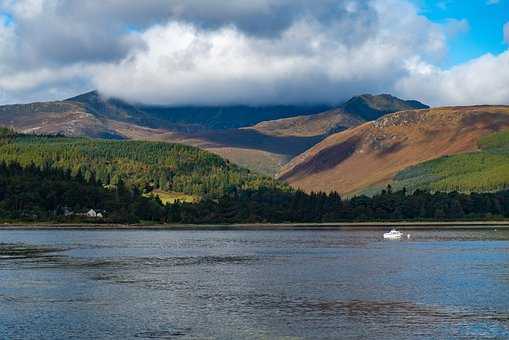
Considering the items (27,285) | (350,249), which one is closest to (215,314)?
(27,285)

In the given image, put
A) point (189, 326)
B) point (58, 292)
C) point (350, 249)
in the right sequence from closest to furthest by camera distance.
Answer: point (189, 326) < point (58, 292) < point (350, 249)

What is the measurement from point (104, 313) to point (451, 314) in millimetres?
30736

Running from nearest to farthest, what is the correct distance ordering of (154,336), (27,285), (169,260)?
(154,336) < (27,285) < (169,260)

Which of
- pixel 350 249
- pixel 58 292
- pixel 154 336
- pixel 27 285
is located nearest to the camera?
pixel 154 336

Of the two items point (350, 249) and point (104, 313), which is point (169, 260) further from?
point (104, 313)

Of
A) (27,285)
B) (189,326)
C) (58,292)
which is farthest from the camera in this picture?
(27,285)

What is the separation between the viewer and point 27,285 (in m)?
90.9

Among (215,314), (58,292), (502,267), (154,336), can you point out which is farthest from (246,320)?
(502,267)

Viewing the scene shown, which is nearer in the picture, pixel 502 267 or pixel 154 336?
pixel 154 336

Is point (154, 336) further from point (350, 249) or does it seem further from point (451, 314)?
point (350, 249)

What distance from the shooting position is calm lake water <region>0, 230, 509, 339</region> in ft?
204

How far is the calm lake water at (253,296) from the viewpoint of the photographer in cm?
6203

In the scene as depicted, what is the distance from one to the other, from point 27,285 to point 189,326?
34.7m

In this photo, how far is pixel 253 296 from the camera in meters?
82.8
